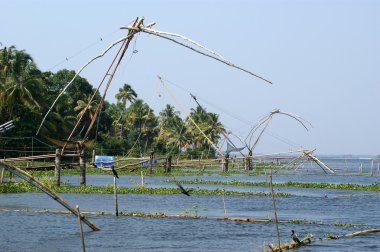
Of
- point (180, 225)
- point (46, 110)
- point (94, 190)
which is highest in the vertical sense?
point (46, 110)

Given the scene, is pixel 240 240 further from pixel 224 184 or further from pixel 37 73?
pixel 37 73

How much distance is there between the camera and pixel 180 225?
22484 mm

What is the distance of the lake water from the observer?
744 inches

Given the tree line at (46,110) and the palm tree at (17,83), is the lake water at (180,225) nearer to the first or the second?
the tree line at (46,110)

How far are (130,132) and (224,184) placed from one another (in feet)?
131

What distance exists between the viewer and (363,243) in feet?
64.4

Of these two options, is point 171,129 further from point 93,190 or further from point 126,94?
point 93,190

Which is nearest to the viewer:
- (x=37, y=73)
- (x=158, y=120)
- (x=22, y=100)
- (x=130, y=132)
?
(x=22, y=100)

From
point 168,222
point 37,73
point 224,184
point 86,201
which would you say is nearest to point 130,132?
point 37,73

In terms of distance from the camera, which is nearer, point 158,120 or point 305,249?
point 305,249

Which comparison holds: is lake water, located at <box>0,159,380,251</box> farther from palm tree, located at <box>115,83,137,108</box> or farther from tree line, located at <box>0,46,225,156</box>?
palm tree, located at <box>115,83,137,108</box>

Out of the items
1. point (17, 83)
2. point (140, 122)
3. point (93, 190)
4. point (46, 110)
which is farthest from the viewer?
point (140, 122)

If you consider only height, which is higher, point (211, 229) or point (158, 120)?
point (158, 120)

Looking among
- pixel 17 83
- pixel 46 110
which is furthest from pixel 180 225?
pixel 46 110
